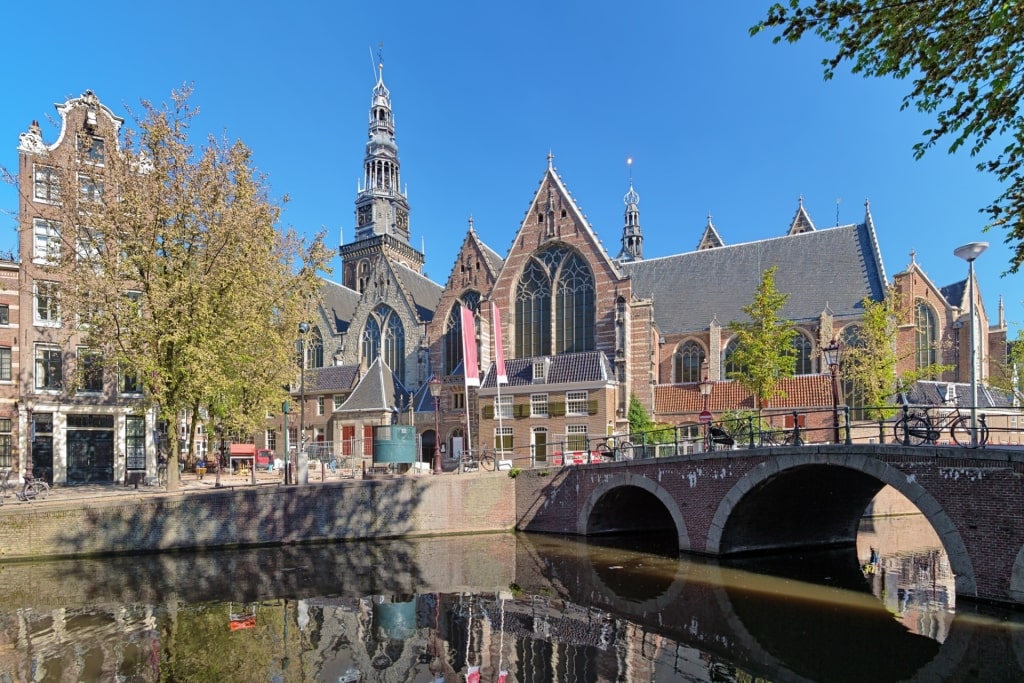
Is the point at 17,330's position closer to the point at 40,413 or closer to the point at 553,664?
the point at 40,413

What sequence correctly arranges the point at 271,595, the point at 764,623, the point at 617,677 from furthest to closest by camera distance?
1. the point at 271,595
2. the point at 764,623
3. the point at 617,677

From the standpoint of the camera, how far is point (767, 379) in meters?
27.2

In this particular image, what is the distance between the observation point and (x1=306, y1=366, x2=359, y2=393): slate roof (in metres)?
41.9

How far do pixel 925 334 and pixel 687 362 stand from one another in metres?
13.9

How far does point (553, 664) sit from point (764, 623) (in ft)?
16.0

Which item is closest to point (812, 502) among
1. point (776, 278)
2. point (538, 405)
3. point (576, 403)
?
point (576, 403)

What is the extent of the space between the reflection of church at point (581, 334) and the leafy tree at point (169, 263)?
11.8 meters

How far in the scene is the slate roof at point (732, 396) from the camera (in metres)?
33.1

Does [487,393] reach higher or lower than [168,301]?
lower

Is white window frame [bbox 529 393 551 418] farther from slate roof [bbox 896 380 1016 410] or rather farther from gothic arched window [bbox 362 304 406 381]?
slate roof [bbox 896 380 1016 410]

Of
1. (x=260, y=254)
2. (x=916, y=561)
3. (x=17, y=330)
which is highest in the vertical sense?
(x=260, y=254)

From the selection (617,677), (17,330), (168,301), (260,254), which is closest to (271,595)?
(617,677)

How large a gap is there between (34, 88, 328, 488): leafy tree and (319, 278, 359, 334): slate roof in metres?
24.8

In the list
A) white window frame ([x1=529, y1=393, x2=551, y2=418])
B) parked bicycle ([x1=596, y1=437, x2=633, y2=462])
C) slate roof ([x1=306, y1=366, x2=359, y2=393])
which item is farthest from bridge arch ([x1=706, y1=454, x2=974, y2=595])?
slate roof ([x1=306, y1=366, x2=359, y2=393])
